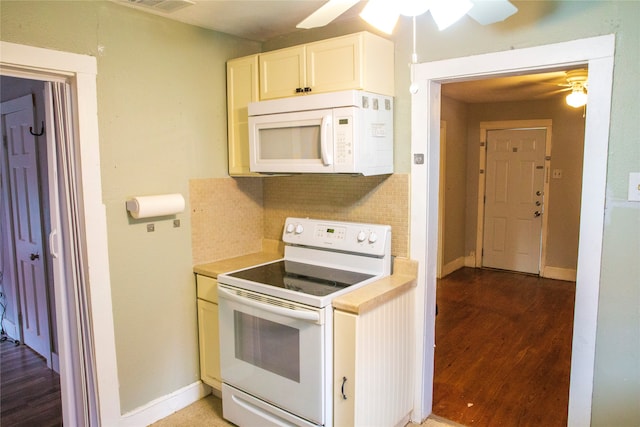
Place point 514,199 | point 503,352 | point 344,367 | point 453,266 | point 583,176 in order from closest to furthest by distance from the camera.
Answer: point 583,176 < point 344,367 < point 503,352 < point 514,199 < point 453,266

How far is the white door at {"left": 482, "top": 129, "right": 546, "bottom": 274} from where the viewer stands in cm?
565

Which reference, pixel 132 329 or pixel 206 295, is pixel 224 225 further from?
pixel 132 329

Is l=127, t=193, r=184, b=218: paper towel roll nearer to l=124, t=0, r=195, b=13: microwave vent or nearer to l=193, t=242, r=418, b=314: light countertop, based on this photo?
l=193, t=242, r=418, b=314: light countertop

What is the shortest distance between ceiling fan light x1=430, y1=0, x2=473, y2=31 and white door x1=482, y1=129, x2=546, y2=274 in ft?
15.5

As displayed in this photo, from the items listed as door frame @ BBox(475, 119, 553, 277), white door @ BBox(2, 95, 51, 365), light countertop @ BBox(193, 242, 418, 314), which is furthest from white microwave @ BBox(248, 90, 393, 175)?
door frame @ BBox(475, 119, 553, 277)

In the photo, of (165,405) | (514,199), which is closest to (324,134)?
(165,405)

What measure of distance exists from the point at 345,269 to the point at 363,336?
559mm

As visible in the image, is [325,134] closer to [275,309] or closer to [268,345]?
[275,309]

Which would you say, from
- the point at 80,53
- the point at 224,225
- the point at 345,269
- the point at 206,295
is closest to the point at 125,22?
the point at 80,53

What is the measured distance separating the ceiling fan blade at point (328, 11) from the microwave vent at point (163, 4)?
0.87 metres

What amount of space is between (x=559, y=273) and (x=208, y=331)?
460cm

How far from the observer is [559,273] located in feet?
18.2

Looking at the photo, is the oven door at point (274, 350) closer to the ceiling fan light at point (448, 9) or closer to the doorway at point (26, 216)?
the ceiling fan light at point (448, 9)

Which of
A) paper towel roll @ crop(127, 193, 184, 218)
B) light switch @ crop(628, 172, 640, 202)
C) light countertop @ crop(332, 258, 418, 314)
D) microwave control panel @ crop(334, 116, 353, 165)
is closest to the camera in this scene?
light switch @ crop(628, 172, 640, 202)
